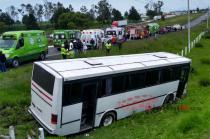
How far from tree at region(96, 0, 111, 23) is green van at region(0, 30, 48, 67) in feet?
301

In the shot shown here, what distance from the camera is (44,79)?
42.7 ft

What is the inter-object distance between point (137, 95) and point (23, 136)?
5065mm

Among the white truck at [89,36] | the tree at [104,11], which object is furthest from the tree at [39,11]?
the white truck at [89,36]

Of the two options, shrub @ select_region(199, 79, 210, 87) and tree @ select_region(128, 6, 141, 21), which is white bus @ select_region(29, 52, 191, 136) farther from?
tree @ select_region(128, 6, 141, 21)

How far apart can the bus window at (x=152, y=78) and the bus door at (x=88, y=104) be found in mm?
3386

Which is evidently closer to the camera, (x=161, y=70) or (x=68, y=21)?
(x=161, y=70)

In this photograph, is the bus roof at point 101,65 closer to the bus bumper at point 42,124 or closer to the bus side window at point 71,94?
the bus side window at point 71,94

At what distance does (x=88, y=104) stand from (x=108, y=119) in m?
1.42

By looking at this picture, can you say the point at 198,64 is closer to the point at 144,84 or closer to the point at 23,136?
the point at 144,84

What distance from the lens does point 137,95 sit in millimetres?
15438

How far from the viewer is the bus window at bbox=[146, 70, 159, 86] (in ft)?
52.4

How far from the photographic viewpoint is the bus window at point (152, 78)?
1596 cm

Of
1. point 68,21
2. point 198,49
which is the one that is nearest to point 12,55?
point 198,49

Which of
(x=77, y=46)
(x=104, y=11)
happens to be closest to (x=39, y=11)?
(x=104, y=11)
